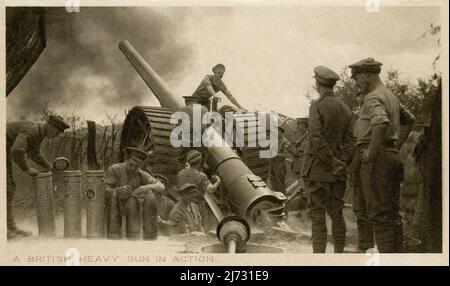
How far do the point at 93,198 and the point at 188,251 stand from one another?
1.15m

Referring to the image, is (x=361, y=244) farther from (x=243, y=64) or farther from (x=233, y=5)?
(x=233, y=5)

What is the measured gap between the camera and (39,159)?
9.12m

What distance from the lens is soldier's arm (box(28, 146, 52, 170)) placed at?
29.9 feet

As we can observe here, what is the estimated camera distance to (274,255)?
8977 mm

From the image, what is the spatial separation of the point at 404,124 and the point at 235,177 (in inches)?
72.5

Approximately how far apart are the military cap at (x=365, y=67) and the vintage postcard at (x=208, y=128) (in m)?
0.03

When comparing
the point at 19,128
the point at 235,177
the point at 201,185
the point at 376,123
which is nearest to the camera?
the point at 376,123

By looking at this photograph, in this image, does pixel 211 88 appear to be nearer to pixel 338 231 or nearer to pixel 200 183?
pixel 200 183

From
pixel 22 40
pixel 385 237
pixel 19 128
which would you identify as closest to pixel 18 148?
pixel 19 128

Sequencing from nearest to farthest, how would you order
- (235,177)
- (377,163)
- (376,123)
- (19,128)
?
(376,123) < (377,163) < (235,177) < (19,128)

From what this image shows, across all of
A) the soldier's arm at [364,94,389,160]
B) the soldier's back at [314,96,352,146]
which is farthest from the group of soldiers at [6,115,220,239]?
the soldier's arm at [364,94,389,160]

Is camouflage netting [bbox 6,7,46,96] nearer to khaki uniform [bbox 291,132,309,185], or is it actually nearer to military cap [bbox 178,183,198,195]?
military cap [bbox 178,183,198,195]

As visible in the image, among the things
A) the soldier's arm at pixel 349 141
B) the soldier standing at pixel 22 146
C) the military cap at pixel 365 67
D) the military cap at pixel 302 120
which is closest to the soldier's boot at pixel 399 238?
the soldier's arm at pixel 349 141

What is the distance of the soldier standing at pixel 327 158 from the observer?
8.77 metres
